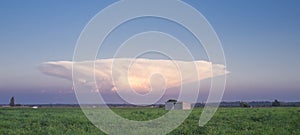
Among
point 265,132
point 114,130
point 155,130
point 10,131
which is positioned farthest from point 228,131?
point 10,131

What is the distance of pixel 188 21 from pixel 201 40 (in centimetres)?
95

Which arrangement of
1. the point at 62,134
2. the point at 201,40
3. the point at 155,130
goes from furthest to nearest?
the point at 155,130, the point at 62,134, the point at 201,40

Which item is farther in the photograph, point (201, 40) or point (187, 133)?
point (187, 133)

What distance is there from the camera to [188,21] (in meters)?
17.1

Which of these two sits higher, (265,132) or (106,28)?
(106,28)

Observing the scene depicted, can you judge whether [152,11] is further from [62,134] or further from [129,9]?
[62,134]

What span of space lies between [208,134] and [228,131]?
1798 millimetres

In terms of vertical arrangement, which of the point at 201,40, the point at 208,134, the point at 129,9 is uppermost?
the point at 129,9

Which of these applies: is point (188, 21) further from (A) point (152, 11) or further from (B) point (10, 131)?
(B) point (10, 131)

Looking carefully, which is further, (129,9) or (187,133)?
(187,133)

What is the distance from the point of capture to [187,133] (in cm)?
1933

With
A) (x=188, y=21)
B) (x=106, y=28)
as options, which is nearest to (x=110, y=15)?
(x=106, y=28)

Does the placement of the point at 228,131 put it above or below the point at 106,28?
below

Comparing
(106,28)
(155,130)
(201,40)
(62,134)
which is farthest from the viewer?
(155,130)
